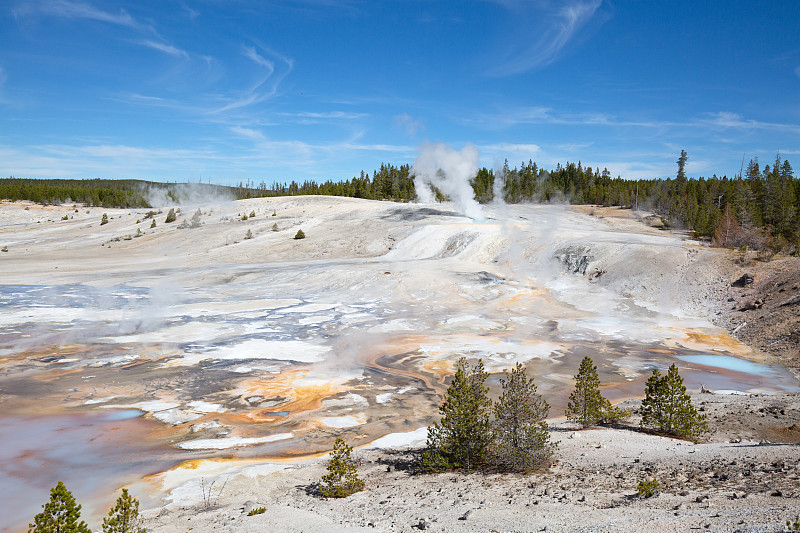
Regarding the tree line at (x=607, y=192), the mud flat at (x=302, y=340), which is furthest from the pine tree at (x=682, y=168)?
the mud flat at (x=302, y=340)

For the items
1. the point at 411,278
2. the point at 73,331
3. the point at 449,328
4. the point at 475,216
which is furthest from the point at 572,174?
the point at 73,331

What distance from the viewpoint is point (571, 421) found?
1223 centimetres

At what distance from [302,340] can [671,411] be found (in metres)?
13.9

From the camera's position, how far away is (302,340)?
2042 cm

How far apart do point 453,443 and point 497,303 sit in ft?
62.7

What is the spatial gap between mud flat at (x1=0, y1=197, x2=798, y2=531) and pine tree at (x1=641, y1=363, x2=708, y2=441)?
3085 millimetres

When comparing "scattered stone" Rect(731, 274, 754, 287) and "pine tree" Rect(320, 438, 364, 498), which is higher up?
"scattered stone" Rect(731, 274, 754, 287)

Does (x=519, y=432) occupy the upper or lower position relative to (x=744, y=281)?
lower

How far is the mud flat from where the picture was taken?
35.8ft

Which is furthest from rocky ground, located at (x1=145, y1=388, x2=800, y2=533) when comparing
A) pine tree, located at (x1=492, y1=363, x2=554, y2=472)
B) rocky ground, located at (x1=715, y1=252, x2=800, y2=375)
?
rocky ground, located at (x1=715, y1=252, x2=800, y2=375)

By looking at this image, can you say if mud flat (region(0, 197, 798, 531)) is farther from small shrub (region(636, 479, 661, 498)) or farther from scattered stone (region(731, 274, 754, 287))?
small shrub (region(636, 479, 661, 498))

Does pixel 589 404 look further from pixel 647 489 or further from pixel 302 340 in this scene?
pixel 302 340

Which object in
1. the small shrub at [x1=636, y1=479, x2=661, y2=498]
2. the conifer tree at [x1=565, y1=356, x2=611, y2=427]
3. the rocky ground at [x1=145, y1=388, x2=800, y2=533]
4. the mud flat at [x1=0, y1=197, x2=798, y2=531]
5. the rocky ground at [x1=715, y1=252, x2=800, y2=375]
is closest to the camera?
the rocky ground at [x1=145, y1=388, x2=800, y2=533]

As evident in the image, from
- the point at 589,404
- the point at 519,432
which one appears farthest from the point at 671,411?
the point at 519,432
